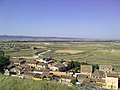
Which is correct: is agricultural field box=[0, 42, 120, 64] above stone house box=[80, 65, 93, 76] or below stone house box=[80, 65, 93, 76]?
below

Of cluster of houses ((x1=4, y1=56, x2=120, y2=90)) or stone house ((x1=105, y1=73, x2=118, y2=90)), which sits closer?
stone house ((x1=105, y1=73, x2=118, y2=90))

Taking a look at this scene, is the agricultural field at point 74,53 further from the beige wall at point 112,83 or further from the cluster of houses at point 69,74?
Result: the beige wall at point 112,83

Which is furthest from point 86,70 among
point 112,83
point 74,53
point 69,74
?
point 74,53

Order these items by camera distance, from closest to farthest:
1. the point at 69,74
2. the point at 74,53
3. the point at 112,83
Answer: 1. the point at 112,83
2. the point at 69,74
3. the point at 74,53

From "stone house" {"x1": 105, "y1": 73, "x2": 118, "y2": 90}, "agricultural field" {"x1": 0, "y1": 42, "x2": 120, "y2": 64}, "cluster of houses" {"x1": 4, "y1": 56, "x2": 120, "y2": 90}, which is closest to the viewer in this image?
"stone house" {"x1": 105, "y1": 73, "x2": 118, "y2": 90}

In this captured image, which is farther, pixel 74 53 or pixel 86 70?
pixel 74 53

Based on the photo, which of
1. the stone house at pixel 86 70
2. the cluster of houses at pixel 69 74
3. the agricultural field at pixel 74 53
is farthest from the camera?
the agricultural field at pixel 74 53

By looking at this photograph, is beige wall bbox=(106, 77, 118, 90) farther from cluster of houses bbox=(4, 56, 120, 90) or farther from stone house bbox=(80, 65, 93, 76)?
stone house bbox=(80, 65, 93, 76)

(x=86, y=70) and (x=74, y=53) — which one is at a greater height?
(x=86, y=70)

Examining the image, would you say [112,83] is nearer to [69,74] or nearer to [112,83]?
[112,83]

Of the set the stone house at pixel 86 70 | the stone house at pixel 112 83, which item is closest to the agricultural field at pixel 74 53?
the stone house at pixel 86 70

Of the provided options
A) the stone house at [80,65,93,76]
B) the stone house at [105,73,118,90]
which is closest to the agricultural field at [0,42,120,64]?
the stone house at [80,65,93,76]

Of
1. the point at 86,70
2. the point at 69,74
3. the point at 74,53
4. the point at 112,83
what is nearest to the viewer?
the point at 112,83

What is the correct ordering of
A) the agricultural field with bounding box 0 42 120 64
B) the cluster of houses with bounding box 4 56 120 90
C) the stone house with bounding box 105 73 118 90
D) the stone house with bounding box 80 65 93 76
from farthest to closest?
the agricultural field with bounding box 0 42 120 64, the stone house with bounding box 80 65 93 76, the cluster of houses with bounding box 4 56 120 90, the stone house with bounding box 105 73 118 90
